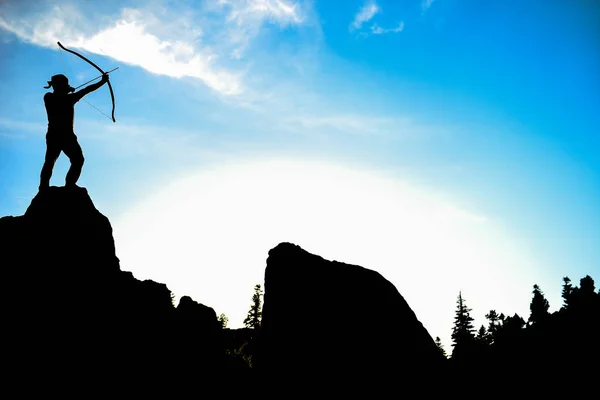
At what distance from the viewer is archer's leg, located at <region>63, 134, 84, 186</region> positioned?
33.7 feet

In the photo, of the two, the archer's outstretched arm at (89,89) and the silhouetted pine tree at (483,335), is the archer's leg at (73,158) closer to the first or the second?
the archer's outstretched arm at (89,89)

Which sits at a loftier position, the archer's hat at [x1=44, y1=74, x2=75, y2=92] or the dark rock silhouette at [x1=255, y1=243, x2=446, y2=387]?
the archer's hat at [x1=44, y1=74, x2=75, y2=92]

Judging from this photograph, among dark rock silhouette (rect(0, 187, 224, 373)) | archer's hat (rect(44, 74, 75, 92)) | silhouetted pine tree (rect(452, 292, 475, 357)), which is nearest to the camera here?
dark rock silhouette (rect(0, 187, 224, 373))

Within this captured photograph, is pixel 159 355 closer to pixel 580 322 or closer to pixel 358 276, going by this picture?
pixel 358 276

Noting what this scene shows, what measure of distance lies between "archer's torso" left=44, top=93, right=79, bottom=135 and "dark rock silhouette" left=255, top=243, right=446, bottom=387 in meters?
9.03

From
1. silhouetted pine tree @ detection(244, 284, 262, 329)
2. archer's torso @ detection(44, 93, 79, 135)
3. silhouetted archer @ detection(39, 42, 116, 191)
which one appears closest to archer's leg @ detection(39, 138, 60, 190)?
silhouetted archer @ detection(39, 42, 116, 191)

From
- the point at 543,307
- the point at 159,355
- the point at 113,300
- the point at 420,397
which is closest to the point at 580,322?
the point at 420,397

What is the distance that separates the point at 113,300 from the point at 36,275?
2.37 meters

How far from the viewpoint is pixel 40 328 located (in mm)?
8617

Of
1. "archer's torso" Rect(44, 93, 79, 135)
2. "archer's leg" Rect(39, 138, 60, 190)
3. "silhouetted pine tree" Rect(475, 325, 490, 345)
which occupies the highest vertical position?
"archer's torso" Rect(44, 93, 79, 135)

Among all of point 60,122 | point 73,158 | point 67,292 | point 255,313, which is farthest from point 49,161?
point 255,313

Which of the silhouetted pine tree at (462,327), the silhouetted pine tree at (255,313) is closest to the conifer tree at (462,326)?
the silhouetted pine tree at (462,327)

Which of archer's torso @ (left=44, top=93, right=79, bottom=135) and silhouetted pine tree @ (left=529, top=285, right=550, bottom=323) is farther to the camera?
silhouetted pine tree @ (left=529, top=285, right=550, bottom=323)

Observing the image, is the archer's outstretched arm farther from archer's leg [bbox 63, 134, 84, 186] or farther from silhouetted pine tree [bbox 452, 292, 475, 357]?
silhouetted pine tree [bbox 452, 292, 475, 357]
